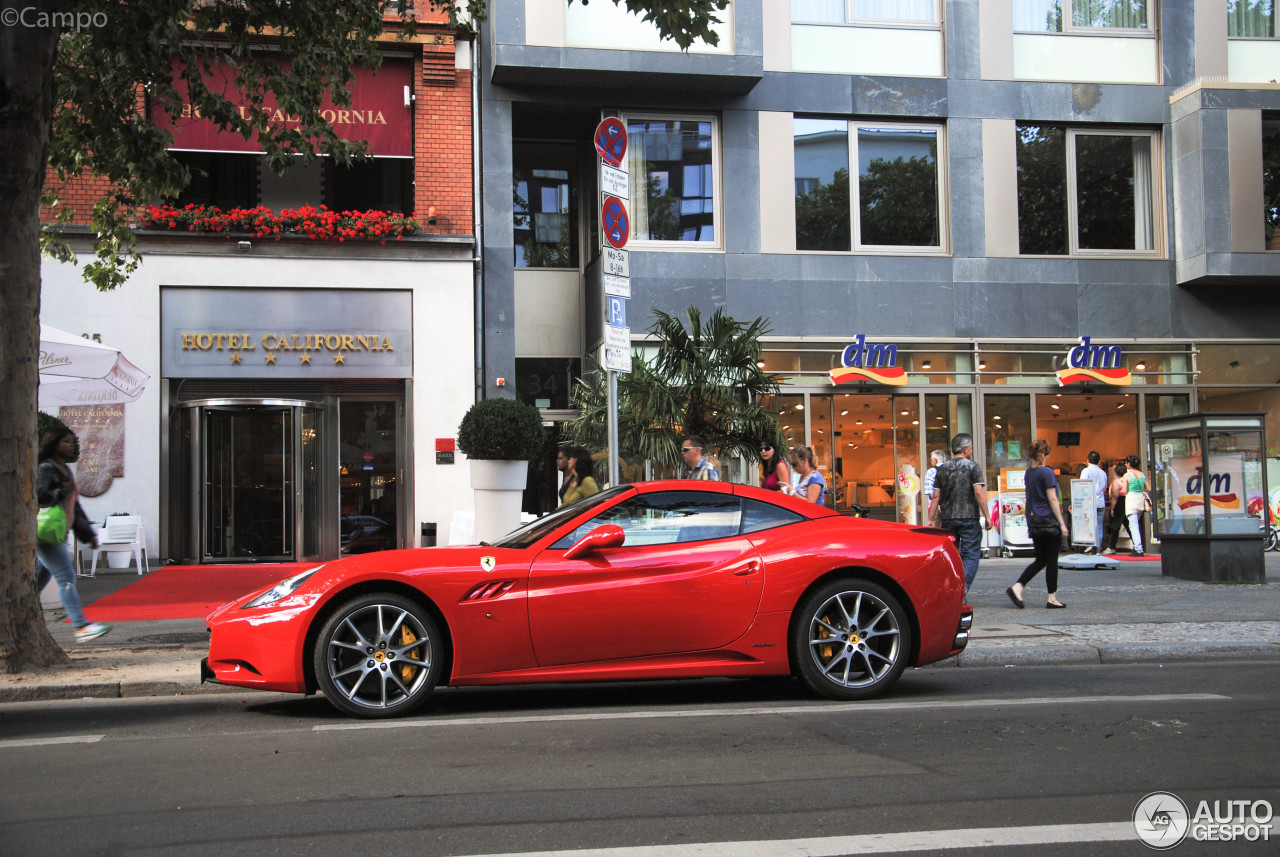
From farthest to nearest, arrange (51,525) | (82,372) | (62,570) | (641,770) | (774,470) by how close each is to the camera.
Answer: (774,470), (82,372), (62,570), (51,525), (641,770)

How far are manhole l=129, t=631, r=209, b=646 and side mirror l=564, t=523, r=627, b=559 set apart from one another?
4146 millimetres

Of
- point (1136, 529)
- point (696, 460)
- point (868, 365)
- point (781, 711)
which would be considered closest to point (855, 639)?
point (781, 711)

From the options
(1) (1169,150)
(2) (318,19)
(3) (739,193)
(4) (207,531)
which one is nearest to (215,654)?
(2) (318,19)

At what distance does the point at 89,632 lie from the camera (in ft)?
29.6

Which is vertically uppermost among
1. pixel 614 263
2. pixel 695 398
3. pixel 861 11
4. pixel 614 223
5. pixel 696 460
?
pixel 861 11

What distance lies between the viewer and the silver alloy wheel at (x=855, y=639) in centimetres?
646

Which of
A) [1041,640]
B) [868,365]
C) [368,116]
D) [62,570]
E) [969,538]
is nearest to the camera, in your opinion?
[1041,640]

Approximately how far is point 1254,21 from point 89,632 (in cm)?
2036

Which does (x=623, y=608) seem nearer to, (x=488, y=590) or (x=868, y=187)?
(x=488, y=590)

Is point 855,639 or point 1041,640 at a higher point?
point 855,639

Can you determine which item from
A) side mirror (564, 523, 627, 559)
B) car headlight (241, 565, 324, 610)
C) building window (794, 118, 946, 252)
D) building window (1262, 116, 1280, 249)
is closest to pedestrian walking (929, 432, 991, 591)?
side mirror (564, 523, 627, 559)

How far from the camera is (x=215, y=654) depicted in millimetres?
6230

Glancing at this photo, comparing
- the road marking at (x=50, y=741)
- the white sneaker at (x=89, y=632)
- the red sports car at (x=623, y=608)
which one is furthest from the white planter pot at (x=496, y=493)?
the road marking at (x=50, y=741)

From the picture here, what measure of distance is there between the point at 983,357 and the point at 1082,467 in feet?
8.72
